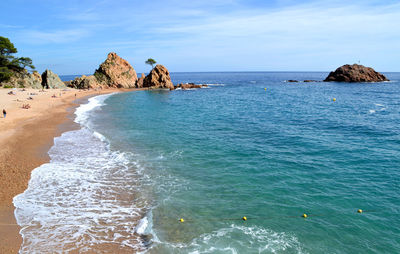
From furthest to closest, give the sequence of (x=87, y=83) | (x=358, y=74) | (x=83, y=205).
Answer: (x=358, y=74) < (x=87, y=83) < (x=83, y=205)

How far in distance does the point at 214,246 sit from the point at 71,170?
516 inches

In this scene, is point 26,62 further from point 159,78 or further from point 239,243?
point 239,243

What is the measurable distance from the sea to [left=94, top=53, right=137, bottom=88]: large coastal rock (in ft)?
243

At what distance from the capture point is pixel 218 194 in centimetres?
1538

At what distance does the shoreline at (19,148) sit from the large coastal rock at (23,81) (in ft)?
112

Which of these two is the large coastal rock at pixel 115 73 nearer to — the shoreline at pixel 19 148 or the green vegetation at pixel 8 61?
the green vegetation at pixel 8 61

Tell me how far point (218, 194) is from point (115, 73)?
3683 inches

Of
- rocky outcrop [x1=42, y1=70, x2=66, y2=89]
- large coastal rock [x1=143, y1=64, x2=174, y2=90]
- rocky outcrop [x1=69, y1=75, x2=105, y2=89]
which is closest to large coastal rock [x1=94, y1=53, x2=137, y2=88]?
rocky outcrop [x1=69, y1=75, x2=105, y2=89]

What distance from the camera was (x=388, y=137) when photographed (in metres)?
26.0

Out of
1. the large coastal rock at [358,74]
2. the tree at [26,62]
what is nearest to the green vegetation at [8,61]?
the tree at [26,62]

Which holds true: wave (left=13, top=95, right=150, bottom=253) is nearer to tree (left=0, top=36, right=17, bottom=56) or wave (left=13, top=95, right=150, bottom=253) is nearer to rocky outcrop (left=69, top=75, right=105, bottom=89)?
tree (left=0, top=36, right=17, bottom=56)

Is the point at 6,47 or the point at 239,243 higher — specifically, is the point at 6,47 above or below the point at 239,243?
above

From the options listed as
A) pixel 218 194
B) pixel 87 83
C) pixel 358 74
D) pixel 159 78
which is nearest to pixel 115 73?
pixel 87 83

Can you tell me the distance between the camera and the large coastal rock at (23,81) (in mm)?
72600
